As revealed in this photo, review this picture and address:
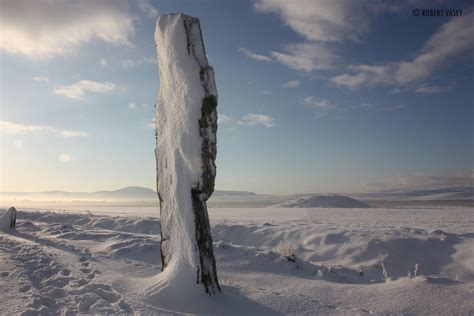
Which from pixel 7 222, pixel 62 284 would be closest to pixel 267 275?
pixel 62 284

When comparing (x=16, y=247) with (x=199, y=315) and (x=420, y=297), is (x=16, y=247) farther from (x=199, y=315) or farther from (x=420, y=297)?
(x=420, y=297)

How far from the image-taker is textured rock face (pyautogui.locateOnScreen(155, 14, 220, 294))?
361 cm

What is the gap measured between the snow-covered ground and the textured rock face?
382 millimetres

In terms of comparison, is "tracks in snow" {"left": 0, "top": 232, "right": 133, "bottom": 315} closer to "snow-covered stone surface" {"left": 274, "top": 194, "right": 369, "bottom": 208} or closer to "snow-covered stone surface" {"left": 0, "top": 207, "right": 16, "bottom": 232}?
"snow-covered stone surface" {"left": 0, "top": 207, "right": 16, "bottom": 232}

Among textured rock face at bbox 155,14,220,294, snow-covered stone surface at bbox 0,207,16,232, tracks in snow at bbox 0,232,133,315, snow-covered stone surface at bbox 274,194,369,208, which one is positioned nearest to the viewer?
tracks in snow at bbox 0,232,133,315

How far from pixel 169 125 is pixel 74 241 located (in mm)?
5153

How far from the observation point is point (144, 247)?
20.5ft

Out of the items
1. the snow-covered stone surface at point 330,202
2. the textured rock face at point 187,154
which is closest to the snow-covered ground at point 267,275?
the textured rock face at point 187,154

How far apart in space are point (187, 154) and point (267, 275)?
220 centimetres

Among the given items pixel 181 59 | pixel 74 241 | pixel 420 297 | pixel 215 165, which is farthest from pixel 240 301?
pixel 74 241

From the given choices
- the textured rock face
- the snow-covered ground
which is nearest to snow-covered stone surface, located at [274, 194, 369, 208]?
the snow-covered ground

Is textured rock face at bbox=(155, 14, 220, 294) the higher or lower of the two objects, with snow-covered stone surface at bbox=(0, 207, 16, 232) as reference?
higher

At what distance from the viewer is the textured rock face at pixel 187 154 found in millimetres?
3607

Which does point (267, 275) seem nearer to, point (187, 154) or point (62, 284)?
point (187, 154)
